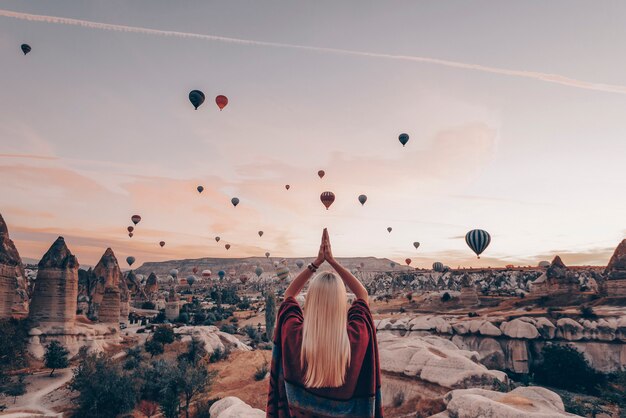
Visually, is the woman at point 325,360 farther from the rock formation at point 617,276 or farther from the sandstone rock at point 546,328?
the rock formation at point 617,276

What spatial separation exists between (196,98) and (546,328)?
3551 cm

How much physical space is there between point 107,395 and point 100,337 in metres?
17.7

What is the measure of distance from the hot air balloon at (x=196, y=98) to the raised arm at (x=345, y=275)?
29354 millimetres

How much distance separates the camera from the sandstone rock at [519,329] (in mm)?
35625

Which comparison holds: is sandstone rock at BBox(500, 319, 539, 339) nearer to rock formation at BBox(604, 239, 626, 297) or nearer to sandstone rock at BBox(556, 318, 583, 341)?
sandstone rock at BBox(556, 318, 583, 341)

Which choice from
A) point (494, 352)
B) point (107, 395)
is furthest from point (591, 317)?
point (107, 395)

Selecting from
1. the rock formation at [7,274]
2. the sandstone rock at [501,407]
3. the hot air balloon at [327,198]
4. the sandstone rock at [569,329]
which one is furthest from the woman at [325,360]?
the sandstone rock at [569,329]

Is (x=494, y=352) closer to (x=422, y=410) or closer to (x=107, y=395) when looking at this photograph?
(x=422, y=410)

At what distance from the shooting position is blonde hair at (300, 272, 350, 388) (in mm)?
2564

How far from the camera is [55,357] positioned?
28.1m

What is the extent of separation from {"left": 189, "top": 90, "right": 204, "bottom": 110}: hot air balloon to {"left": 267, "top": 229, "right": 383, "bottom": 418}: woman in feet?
98.0

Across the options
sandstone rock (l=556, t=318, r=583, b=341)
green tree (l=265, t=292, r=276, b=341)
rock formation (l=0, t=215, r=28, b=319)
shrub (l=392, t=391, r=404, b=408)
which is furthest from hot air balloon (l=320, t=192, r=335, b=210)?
rock formation (l=0, t=215, r=28, b=319)

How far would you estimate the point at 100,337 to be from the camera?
1406 inches

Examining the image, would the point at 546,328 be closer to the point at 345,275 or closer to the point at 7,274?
the point at 345,275
